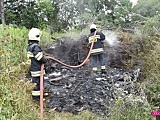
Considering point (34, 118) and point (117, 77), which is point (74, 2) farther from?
point (34, 118)

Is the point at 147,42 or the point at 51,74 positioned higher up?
the point at 147,42

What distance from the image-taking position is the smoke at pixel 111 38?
11.5 metres

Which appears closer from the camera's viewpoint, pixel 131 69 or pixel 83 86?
pixel 83 86

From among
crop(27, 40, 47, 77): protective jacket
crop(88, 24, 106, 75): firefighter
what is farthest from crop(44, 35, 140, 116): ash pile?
crop(27, 40, 47, 77): protective jacket

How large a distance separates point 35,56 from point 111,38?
626cm

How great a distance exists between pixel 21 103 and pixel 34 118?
0.33 metres

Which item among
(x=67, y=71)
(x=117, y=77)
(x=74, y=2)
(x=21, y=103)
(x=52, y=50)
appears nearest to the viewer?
(x=21, y=103)

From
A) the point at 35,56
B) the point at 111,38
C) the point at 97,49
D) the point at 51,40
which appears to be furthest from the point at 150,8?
the point at 35,56

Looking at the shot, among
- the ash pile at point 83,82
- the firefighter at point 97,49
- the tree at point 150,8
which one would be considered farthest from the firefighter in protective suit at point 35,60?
the tree at point 150,8

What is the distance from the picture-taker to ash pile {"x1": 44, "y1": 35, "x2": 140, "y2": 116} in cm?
622

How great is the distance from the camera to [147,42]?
9500 mm

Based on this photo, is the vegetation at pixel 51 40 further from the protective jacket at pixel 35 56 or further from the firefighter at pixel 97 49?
the firefighter at pixel 97 49

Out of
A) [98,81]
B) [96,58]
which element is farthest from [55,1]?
[98,81]

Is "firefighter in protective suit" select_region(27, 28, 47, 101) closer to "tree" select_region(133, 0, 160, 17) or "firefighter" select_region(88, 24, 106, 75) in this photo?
"firefighter" select_region(88, 24, 106, 75)
